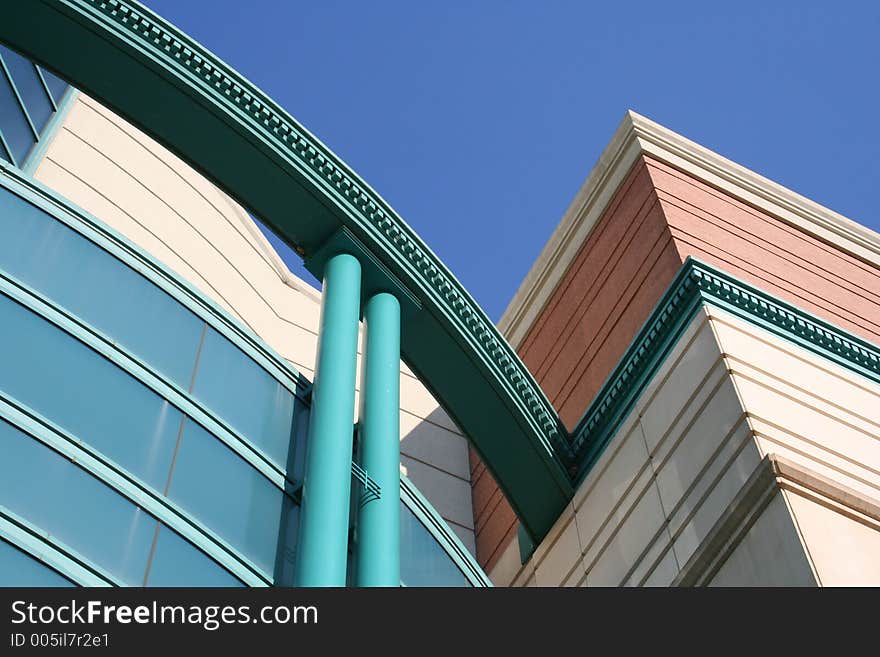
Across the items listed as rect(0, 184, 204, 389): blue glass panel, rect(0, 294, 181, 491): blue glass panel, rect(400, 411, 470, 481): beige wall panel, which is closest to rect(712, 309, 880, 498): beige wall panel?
rect(0, 184, 204, 389): blue glass panel

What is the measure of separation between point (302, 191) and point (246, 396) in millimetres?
3042

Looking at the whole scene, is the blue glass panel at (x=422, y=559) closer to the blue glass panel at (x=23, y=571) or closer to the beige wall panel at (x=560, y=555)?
the beige wall panel at (x=560, y=555)

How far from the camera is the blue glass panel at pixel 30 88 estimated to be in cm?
1593

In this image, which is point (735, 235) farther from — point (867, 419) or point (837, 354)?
point (867, 419)

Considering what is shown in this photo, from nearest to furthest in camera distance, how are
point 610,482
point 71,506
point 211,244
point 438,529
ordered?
point 71,506, point 438,529, point 610,482, point 211,244

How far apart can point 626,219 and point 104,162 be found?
867 cm

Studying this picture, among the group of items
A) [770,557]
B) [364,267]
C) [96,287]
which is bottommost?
[770,557]

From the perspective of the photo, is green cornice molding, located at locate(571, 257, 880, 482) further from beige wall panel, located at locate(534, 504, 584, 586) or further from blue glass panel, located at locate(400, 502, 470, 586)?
blue glass panel, located at locate(400, 502, 470, 586)

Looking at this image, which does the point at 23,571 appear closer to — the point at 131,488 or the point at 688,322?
the point at 131,488

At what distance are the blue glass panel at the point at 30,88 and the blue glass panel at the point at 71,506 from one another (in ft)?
28.5

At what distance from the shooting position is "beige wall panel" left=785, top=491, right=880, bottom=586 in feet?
32.3

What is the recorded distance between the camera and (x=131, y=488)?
29.1 ft

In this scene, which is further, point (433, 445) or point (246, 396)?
→ point (433, 445)

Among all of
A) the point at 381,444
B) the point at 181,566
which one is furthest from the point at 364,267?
the point at 181,566
